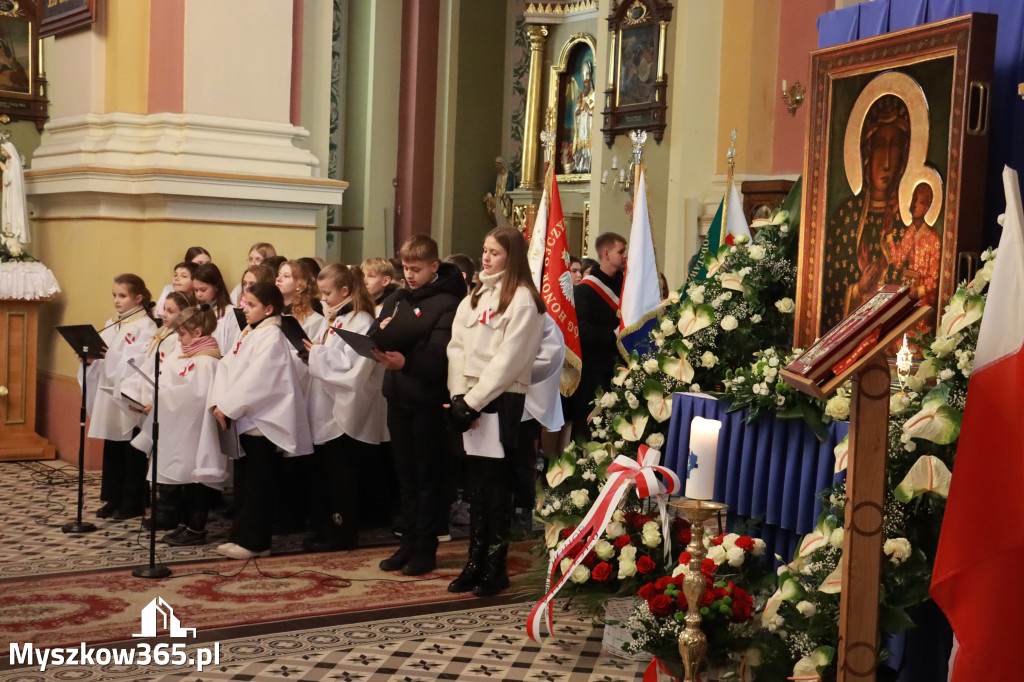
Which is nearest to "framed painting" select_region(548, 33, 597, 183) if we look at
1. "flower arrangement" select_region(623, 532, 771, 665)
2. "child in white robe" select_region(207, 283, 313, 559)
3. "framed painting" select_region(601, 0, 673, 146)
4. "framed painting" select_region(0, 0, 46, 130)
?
"framed painting" select_region(601, 0, 673, 146)

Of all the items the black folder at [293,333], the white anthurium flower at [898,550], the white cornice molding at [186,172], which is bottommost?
the white anthurium flower at [898,550]

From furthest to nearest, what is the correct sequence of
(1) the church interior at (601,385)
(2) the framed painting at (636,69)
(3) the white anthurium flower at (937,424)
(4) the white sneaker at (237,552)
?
(2) the framed painting at (636,69) → (4) the white sneaker at (237,552) → (1) the church interior at (601,385) → (3) the white anthurium flower at (937,424)

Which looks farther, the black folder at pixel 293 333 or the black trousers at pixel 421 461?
the black folder at pixel 293 333

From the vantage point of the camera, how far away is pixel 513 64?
17.6 metres

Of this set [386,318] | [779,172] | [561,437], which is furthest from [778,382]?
[779,172]

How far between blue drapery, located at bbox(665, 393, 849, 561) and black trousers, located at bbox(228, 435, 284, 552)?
7.55ft

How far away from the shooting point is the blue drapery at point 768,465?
4.68m

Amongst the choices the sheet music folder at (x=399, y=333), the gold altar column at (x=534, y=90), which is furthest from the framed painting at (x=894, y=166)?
the gold altar column at (x=534, y=90)

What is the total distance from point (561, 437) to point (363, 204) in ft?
28.3

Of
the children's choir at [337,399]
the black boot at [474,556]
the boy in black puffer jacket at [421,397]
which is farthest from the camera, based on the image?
the boy in black puffer jacket at [421,397]

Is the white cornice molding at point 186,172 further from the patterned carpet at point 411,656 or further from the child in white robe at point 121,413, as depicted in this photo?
the patterned carpet at point 411,656

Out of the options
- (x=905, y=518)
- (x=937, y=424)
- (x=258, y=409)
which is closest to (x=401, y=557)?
(x=258, y=409)

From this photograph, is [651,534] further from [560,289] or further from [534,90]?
[534,90]

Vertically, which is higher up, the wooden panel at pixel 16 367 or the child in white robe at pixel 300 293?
the child in white robe at pixel 300 293
